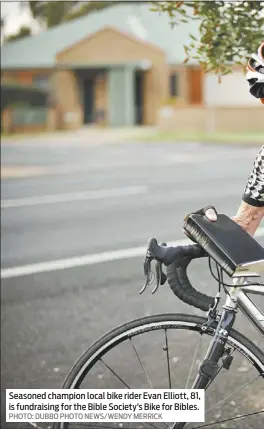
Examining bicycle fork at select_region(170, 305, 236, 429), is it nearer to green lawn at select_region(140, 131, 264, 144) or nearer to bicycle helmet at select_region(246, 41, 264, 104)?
bicycle helmet at select_region(246, 41, 264, 104)

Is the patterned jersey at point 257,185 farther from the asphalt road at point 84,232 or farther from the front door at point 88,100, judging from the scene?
the front door at point 88,100

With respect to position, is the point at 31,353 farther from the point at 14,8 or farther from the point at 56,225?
the point at 56,225

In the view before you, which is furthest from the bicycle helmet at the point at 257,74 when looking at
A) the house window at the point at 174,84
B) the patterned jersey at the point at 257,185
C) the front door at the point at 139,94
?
the house window at the point at 174,84

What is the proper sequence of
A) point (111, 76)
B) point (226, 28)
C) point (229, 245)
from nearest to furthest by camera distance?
point (229, 245), point (226, 28), point (111, 76)

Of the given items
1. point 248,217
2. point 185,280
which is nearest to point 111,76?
point 248,217

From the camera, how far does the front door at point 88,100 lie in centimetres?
2358

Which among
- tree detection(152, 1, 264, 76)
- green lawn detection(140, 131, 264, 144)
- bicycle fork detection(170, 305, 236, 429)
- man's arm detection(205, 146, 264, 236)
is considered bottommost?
green lawn detection(140, 131, 264, 144)

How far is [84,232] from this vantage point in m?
9.70

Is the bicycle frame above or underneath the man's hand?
underneath

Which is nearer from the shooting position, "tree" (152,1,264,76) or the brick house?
"tree" (152,1,264,76)

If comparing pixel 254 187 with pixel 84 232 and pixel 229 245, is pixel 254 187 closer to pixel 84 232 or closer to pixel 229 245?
pixel 229 245

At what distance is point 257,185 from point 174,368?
96.7 inches

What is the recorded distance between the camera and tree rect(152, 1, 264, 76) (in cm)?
365
